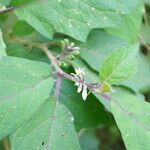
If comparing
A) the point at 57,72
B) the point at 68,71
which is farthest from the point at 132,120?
the point at 68,71

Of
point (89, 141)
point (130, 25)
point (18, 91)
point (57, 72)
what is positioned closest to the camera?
point (18, 91)

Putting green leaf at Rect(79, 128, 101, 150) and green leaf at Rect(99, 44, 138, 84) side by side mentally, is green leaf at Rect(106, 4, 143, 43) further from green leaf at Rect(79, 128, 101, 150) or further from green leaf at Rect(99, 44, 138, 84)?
green leaf at Rect(79, 128, 101, 150)

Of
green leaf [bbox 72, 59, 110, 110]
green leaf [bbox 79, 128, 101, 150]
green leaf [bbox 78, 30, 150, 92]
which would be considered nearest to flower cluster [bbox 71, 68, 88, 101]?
green leaf [bbox 72, 59, 110, 110]

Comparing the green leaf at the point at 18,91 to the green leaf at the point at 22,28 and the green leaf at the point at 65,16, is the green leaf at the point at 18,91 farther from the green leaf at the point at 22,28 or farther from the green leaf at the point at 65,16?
the green leaf at the point at 22,28

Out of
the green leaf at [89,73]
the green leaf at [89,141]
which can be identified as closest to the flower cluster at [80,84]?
the green leaf at [89,73]

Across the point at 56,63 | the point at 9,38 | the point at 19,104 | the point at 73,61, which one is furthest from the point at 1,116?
the point at 9,38

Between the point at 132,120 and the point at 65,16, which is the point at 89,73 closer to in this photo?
the point at 65,16
